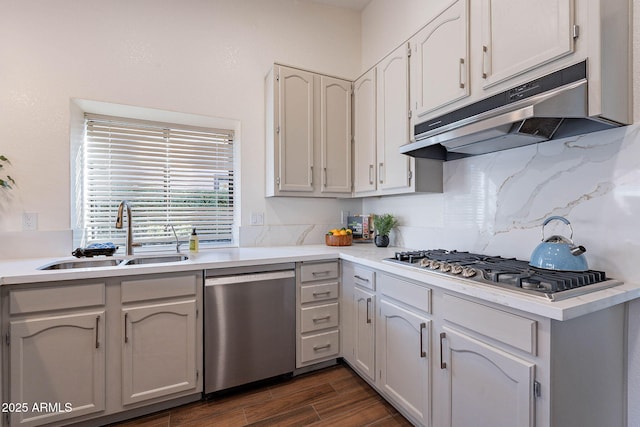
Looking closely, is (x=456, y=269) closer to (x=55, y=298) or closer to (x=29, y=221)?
(x=55, y=298)

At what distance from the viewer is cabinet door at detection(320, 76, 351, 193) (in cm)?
254

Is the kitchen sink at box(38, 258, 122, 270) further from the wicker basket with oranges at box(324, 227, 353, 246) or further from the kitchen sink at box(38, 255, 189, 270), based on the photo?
the wicker basket with oranges at box(324, 227, 353, 246)

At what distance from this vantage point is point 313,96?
2.49 meters

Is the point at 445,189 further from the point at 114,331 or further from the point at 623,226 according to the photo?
the point at 114,331

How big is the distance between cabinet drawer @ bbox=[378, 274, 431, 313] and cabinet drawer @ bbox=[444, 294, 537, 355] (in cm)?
11

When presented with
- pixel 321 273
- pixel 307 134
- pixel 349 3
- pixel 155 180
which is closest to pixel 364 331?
pixel 321 273

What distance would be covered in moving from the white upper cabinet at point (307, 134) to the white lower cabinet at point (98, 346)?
112 centimetres

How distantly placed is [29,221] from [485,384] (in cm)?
278

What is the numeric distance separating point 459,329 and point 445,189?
110 cm

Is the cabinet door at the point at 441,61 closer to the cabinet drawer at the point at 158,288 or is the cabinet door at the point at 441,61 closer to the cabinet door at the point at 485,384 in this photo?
the cabinet door at the point at 485,384

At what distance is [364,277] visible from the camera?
1930 millimetres

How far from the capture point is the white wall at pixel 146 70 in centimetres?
192

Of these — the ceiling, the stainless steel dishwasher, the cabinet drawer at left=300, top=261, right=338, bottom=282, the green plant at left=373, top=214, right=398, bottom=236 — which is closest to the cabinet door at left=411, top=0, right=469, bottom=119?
the green plant at left=373, top=214, right=398, bottom=236

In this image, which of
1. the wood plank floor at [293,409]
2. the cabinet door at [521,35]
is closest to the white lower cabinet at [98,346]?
the wood plank floor at [293,409]
